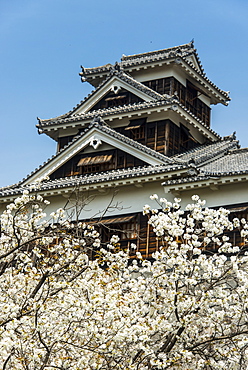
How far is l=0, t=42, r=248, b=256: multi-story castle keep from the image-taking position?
22.9 metres

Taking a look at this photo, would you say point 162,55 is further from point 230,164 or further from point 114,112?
point 230,164

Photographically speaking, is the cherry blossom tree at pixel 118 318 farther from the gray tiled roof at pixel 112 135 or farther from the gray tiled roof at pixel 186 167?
the gray tiled roof at pixel 112 135

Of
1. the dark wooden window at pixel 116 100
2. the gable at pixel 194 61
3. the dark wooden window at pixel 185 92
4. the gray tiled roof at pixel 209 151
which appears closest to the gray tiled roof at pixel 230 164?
the gray tiled roof at pixel 209 151

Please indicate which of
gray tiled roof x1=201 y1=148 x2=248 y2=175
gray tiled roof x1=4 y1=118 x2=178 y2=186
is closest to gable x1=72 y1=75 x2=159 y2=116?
gray tiled roof x1=4 y1=118 x2=178 y2=186

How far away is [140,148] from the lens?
83.1 ft

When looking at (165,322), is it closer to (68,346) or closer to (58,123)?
(68,346)

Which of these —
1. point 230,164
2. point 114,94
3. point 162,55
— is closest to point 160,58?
point 162,55

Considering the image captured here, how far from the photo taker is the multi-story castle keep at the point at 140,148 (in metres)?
22.9

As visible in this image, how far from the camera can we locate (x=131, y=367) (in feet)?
41.6

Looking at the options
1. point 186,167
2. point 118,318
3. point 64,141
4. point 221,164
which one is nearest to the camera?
point 118,318

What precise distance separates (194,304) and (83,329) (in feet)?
7.55

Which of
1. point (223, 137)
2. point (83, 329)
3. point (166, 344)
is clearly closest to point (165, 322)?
point (166, 344)

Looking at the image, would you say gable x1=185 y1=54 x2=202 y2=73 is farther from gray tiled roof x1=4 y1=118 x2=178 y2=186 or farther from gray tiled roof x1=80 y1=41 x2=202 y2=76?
gray tiled roof x1=4 y1=118 x2=178 y2=186

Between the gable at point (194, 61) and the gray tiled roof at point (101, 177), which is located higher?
the gable at point (194, 61)
